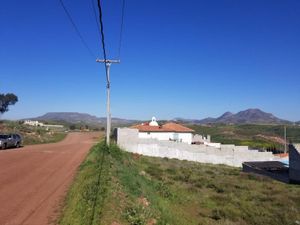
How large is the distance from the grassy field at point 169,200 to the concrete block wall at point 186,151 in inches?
363

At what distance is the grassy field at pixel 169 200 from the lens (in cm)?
1082

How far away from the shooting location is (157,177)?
26688mm

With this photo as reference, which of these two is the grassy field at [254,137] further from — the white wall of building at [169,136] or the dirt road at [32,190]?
the dirt road at [32,190]

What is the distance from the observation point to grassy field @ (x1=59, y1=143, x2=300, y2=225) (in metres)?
10.8

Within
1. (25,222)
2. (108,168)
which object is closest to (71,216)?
(25,222)

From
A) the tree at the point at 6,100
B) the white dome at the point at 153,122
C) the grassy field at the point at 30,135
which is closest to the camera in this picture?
the grassy field at the point at 30,135

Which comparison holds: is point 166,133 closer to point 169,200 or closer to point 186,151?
point 186,151

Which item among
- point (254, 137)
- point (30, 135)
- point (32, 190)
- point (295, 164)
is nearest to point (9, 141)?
point (30, 135)

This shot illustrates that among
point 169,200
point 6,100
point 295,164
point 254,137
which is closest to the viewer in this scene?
point 169,200

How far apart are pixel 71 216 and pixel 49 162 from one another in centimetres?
1415

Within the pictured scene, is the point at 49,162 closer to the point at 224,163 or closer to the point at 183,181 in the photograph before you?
the point at 183,181

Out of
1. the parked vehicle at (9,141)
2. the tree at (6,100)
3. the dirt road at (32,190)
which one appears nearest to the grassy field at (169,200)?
the dirt road at (32,190)

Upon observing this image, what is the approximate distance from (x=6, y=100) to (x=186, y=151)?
265 feet

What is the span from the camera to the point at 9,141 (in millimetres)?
36469
